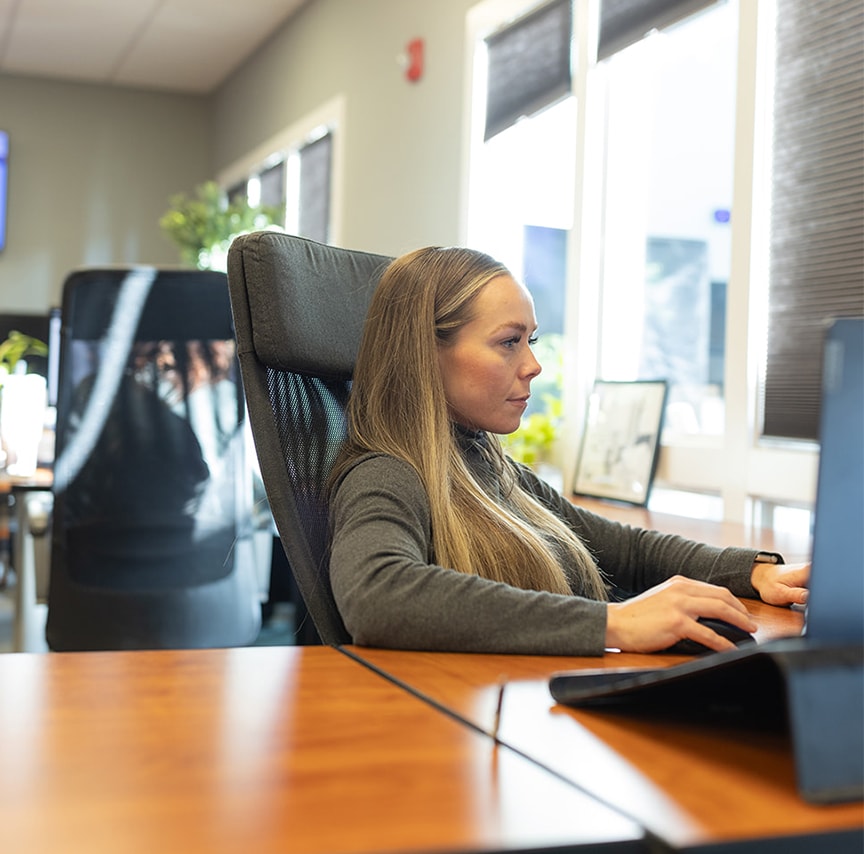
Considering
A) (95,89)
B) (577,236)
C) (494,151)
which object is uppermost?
(95,89)

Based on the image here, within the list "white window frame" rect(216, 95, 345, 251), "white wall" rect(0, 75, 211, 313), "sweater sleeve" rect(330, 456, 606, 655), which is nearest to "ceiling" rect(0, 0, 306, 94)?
"white wall" rect(0, 75, 211, 313)

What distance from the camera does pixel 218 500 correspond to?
7.98ft

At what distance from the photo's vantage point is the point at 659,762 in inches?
26.6

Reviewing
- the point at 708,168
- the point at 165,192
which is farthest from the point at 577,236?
the point at 165,192

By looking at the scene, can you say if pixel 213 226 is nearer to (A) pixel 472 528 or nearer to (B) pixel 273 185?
(B) pixel 273 185

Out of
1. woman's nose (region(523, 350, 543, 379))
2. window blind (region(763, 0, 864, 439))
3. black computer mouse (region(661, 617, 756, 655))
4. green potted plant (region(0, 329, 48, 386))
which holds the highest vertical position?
window blind (region(763, 0, 864, 439))

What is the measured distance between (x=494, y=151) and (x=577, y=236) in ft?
2.24

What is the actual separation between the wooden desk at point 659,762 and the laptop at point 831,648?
27 mm

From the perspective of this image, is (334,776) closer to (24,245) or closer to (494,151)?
(494,151)

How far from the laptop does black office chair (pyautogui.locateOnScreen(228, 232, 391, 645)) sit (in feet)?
2.20

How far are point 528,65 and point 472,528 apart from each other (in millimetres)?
2448

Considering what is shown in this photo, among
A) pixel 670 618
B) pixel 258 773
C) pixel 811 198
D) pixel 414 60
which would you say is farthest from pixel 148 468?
pixel 414 60

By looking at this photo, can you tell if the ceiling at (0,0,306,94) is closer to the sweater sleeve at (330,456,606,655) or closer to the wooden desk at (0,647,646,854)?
the sweater sleeve at (330,456,606,655)

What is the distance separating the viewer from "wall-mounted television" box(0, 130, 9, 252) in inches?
255
